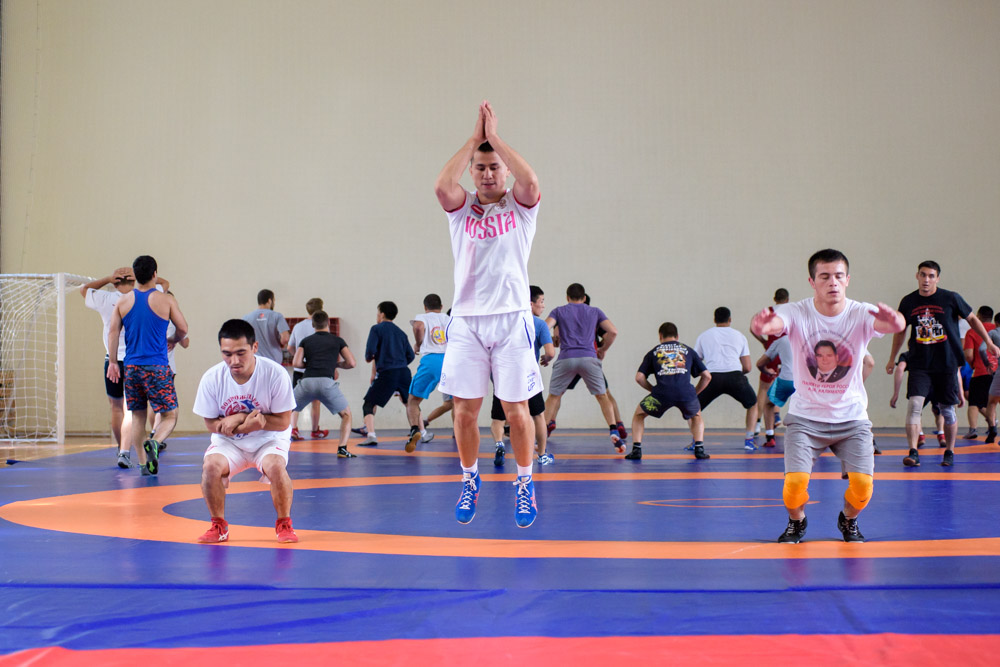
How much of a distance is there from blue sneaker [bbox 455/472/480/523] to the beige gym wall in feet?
27.3

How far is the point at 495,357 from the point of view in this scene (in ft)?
13.4

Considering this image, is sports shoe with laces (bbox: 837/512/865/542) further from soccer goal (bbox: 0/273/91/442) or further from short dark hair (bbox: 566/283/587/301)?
soccer goal (bbox: 0/273/91/442)

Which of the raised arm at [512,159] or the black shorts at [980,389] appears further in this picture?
the black shorts at [980,389]

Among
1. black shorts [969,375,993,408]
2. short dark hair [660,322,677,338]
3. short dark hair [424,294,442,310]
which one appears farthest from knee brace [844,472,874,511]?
black shorts [969,375,993,408]

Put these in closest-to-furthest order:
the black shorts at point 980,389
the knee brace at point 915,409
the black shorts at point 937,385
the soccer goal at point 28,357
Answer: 1. the black shorts at point 937,385
2. the knee brace at point 915,409
3. the black shorts at point 980,389
4. the soccer goal at point 28,357

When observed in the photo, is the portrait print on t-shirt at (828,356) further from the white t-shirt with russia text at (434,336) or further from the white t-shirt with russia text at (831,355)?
the white t-shirt with russia text at (434,336)

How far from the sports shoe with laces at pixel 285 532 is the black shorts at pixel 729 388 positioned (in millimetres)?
5803

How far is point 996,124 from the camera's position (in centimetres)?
1254

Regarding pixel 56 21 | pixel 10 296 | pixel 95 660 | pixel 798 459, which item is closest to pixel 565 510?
pixel 798 459

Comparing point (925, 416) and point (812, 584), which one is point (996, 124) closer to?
point (925, 416)

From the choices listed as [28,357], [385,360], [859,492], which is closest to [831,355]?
[859,492]

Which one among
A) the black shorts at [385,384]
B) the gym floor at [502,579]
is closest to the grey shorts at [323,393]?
the black shorts at [385,384]

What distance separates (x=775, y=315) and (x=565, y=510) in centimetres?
181

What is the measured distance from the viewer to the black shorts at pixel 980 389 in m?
9.70
